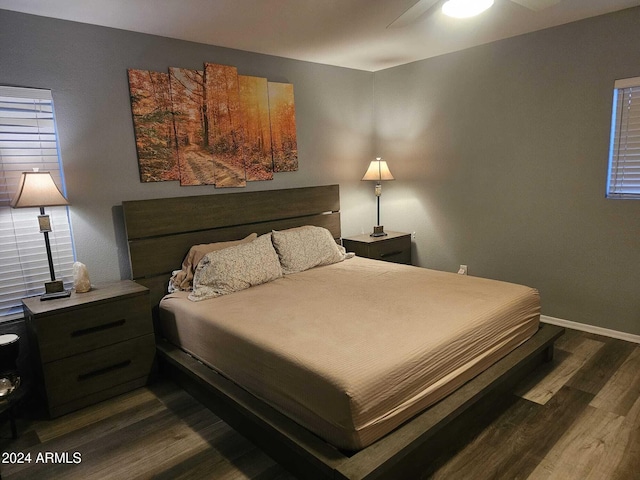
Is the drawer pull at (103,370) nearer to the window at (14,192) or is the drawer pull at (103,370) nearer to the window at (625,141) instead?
the window at (14,192)

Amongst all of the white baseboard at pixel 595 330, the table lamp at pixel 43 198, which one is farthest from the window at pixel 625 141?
the table lamp at pixel 43 198

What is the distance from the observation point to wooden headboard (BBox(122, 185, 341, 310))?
2951mm

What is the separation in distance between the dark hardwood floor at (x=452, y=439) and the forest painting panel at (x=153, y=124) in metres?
1.59

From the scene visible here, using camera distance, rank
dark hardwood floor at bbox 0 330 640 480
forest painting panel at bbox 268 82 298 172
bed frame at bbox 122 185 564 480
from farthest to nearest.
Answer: forest painting panel at bbox 268 82 298 172
dark hardwood floor at bbox 0 330 640 480
bed frame at bbox 122 185 564 480

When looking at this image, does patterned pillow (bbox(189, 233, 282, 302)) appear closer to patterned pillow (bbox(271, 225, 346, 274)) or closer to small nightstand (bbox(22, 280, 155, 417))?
patterned pillow (bbox(271, 225, 346, 274))

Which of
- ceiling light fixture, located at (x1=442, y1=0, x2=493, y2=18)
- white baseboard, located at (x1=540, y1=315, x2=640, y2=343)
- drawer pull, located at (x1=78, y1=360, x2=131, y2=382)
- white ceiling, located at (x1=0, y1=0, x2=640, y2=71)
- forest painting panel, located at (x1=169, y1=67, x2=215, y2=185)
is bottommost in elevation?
white baseboard, located at (x1=540, y1=315, x2=640, y2=343)

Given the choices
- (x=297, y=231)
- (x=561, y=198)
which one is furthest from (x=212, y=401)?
(x=561, y=198)

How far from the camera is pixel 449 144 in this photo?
13.2ft

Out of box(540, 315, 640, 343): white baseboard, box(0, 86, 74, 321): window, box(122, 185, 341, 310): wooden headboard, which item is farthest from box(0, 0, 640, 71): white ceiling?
box(540, 315, 640, 343): white baseboard

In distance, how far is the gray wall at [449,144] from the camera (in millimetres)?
2787

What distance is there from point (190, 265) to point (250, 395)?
1313 mm

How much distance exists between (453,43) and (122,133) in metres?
2.79

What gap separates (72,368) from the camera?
243 centimetres

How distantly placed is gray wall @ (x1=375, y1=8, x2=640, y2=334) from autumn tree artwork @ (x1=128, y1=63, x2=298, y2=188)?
1.42m
